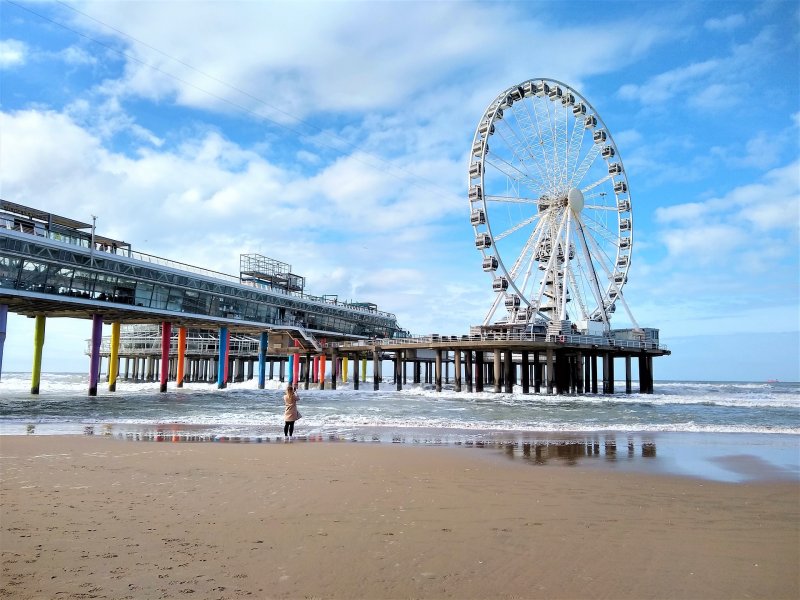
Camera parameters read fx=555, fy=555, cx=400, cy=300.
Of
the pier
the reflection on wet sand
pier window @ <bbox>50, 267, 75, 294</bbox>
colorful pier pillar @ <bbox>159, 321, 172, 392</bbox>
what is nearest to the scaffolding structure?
the pier

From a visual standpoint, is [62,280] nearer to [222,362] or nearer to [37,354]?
[37,354]

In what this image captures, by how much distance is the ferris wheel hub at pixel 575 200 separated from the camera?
148 ft

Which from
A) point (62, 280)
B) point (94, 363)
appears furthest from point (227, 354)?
point (62, 280)

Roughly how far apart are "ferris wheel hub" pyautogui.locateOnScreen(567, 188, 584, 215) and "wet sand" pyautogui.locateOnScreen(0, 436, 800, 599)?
127ft

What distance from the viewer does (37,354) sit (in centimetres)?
3806

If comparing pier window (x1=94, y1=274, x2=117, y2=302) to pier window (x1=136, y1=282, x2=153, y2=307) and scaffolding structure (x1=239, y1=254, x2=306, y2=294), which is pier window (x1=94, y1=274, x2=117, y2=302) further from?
scaffolding structure (x1=239, y1=254, x2=306, y2=294)

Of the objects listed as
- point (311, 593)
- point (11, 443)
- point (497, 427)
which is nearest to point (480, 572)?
point (311, 593)

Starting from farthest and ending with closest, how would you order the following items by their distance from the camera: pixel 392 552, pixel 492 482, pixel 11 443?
pixel 11 443, pixel 492 482, pixel 392 552

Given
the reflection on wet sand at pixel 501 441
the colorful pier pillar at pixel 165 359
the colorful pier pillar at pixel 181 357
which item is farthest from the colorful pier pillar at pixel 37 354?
the reflection on wet sand at pixel 501 441

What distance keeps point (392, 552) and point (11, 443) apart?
10.5 metres

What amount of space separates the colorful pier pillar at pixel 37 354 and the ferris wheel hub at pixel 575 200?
40.5 m

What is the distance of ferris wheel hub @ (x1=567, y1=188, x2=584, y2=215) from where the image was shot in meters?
45.1

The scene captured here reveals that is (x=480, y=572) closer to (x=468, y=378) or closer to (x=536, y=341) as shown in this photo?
(x=536, y=341)

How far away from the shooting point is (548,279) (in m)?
47.6
